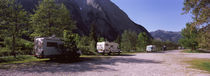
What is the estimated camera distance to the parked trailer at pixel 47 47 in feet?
40.9

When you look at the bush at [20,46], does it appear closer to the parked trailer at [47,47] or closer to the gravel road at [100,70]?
the parked trailer at [47,47]

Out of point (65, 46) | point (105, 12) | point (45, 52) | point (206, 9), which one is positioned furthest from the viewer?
point (105, 12)

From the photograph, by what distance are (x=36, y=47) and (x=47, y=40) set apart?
1205 mm

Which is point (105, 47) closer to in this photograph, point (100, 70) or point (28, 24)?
point (28, 24)

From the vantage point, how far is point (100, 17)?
370 feet

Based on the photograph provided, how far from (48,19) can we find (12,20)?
468 cm

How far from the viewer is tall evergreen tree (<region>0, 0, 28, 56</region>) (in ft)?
43.5

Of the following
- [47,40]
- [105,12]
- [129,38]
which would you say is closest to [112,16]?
[105,12]

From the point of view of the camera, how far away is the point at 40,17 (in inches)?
720

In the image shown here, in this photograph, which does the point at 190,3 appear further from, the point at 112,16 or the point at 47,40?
the point at 112,16

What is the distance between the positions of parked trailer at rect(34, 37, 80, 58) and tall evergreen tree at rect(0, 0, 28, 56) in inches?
144

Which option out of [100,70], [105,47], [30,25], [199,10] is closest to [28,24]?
[30,25]

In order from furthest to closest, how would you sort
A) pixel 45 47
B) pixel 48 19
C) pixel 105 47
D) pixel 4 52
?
pixel 105 47 → pixel 48 19 → pixel 4 52 → pixel 45 47

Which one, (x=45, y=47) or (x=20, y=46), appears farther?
(x=20, y=46)
